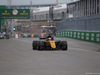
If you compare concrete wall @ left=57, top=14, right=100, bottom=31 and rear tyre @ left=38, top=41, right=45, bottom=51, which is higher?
concrete wall @ left=57, top=14, right=100, bottom=31

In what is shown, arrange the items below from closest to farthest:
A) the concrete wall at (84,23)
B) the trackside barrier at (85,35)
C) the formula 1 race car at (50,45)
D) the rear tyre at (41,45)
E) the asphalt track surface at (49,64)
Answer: the asphalt track surface at (49,64), the rear tyre at (41,45), the formula 1 race car at (50,45), the trackside barrier at (85,35), the concrete wall at (84,23)

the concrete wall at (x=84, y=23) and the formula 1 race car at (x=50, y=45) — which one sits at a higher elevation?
the concrete wall at (x=84, y=23)

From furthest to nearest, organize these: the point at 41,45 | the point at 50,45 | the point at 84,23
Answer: the point at 84,23 < the point at 50,45 < the point at 41,45

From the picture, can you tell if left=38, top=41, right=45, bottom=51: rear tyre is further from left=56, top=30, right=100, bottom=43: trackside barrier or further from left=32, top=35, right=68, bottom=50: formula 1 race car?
left=56, top=30, right=100, bottom=43: trackside barrier

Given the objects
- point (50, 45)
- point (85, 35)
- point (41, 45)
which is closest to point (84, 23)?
point (85, 35)

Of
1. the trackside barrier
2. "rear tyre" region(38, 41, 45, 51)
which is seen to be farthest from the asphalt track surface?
the trackside barrier

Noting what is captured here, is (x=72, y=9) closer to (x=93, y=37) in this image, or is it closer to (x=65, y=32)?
(x=65, y=32)

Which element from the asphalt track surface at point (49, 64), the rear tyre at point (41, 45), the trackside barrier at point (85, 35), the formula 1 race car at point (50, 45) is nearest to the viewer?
the asphalt track surface at point (49, 64)

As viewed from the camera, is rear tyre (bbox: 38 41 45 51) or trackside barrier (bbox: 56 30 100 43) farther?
trackside barrier (bbox: 56 30 100 43)

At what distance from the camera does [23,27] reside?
282 ft

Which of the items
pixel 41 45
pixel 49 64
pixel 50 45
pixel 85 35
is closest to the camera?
pixel 49 64

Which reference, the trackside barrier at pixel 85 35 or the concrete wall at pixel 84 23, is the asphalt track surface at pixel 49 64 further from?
the concrete wall at pixel 84 23

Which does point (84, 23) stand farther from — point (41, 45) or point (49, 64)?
point (49, 64)

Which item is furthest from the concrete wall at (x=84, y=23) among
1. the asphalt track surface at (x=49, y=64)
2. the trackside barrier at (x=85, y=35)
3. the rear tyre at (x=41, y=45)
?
the asphalt track surface at (x=49, y=64)
